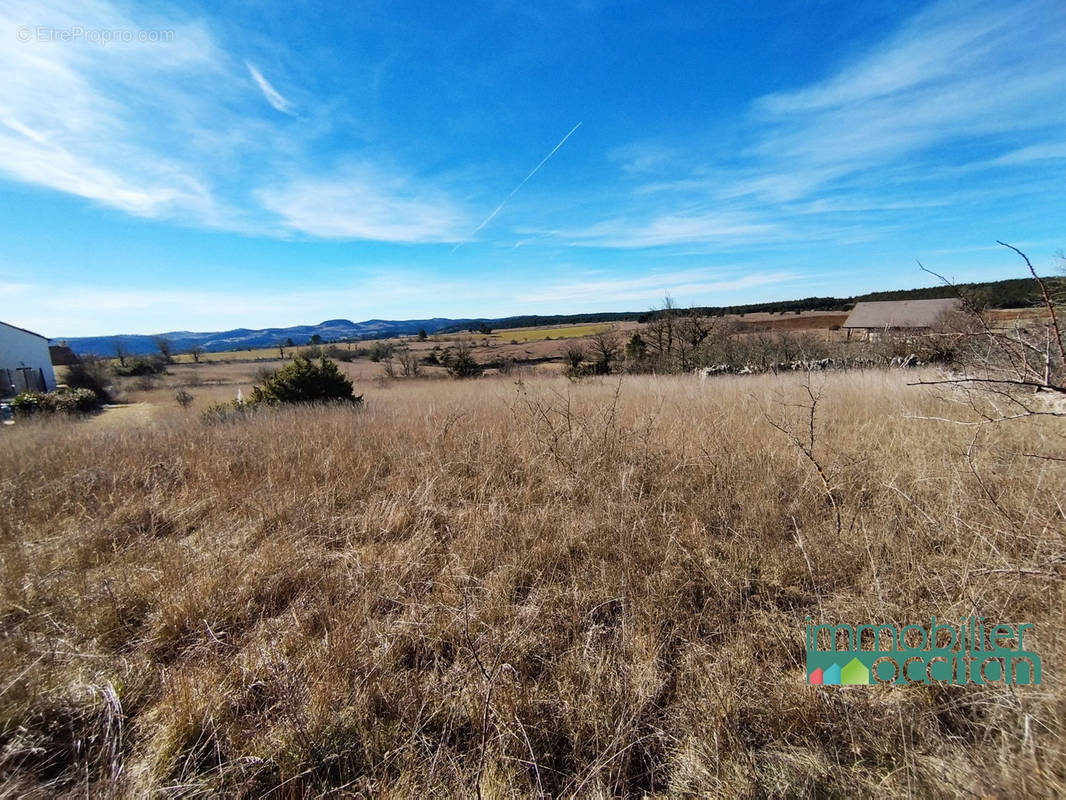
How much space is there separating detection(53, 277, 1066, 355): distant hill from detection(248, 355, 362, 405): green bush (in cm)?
1102

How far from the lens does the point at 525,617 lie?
1934 millimetres

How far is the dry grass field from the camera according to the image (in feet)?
4.23

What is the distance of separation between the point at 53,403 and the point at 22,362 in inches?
938

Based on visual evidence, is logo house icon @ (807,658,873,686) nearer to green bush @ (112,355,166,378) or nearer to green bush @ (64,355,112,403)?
green bush @ (64,355,112,403)

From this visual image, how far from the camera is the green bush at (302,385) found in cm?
1011

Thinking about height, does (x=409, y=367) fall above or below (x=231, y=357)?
below

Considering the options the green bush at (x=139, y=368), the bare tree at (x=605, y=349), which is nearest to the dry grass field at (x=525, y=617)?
the bare tree at (x=605, y=349)

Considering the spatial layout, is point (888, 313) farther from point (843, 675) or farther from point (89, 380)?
point (89, 380)

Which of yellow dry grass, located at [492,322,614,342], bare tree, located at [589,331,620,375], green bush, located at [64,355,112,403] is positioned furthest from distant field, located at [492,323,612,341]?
green bush, located at [64,355,112,403]

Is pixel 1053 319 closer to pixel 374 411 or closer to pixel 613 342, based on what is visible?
pixel 374 411

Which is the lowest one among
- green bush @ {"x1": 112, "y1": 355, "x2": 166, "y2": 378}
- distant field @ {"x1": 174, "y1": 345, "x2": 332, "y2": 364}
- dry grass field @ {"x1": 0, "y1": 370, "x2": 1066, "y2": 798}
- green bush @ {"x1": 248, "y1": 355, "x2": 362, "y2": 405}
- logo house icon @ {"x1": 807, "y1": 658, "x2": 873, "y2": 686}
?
logo house icon @ {"x1": 807, "y1": 658, "x2": 873, "y2": 686}

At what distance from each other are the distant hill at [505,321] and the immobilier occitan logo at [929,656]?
161 cm

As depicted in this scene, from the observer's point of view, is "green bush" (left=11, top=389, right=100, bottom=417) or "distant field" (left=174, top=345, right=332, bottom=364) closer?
"green bush" (left=11, top=389, right=100, bottom=417)

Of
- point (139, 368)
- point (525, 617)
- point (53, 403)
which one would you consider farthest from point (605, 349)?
point (139, 368)
